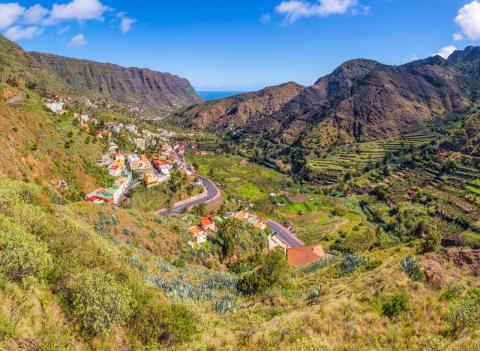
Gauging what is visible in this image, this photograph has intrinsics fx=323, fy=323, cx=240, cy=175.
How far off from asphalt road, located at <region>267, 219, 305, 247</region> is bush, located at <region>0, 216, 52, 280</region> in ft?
160

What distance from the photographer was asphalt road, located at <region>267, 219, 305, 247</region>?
58025 mm

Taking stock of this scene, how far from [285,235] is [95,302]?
5238 cm

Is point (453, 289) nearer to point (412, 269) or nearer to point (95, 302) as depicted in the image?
point (412, 269)

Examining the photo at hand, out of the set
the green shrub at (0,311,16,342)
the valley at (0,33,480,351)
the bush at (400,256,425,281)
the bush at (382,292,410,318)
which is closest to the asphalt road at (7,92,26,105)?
the valley at (0,33,480,351)

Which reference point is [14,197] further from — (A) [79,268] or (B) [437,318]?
(B) [437,318]

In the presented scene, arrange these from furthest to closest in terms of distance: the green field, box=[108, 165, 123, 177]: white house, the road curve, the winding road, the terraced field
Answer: the terraced field
the green field
box=[108, 165, 123, 177]: white house
the road curve
the winding road

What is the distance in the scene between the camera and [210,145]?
16725 cm

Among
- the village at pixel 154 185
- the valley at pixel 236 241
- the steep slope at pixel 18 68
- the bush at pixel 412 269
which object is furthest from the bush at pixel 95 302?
the steep slope at pixel 18 68

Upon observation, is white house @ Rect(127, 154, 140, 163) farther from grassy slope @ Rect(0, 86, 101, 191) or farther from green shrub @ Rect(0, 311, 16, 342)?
green shrub @ Rect(0, 311, 16, 342)

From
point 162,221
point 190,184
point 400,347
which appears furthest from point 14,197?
point 190,184

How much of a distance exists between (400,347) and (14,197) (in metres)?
19.2

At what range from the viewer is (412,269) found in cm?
1520

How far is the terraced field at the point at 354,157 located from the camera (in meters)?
107

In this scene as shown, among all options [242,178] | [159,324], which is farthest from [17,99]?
[159,324]
